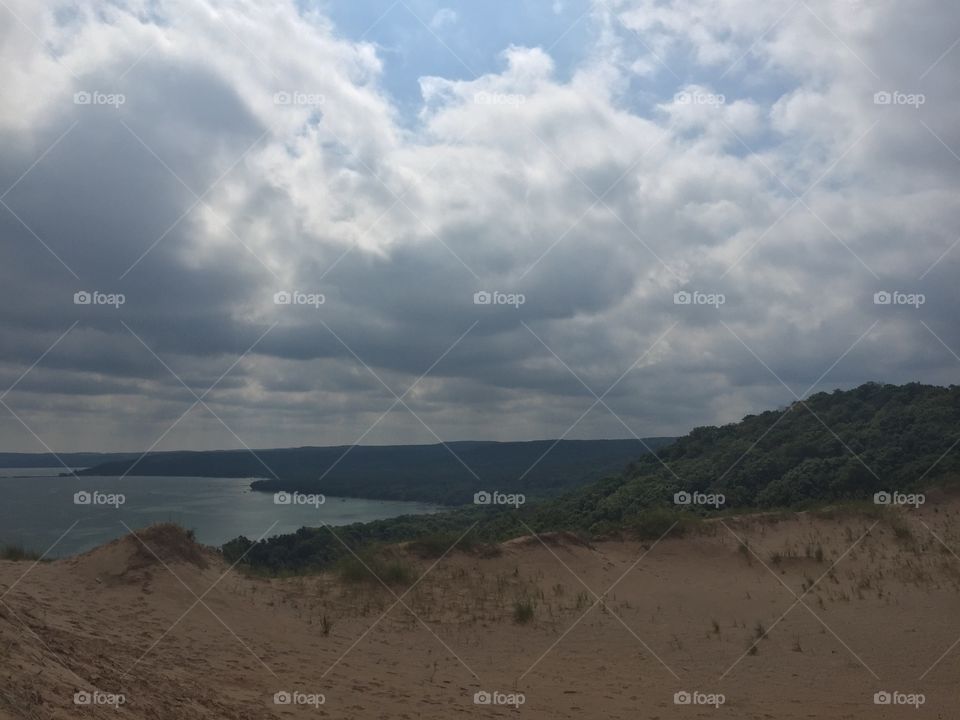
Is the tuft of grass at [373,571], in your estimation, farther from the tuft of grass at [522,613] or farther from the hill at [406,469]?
the hill at [406,469]

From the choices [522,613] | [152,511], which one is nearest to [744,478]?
[522,613]

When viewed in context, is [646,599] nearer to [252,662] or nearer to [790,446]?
[252,662]

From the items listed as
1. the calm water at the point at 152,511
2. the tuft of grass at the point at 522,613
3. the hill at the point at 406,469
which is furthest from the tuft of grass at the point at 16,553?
the hill at the point at 406,469

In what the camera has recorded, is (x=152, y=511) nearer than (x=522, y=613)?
No

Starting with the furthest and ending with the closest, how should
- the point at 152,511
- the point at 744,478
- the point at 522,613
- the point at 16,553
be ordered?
the point at 744,478
the point at 152,511
the point at 16,553
the point at 522,613

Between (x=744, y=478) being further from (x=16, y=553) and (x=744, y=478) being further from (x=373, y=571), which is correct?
(x=16, y=553)

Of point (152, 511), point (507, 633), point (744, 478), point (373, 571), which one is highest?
point (744, 478)

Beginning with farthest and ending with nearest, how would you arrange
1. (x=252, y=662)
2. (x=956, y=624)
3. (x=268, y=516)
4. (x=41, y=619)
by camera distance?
(x=268, y=516) → (x=956, y=624) → (x=252, y=662) → (x=41, y=619)

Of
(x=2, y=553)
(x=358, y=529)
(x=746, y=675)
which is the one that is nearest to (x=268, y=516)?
(x=358, y=529)
